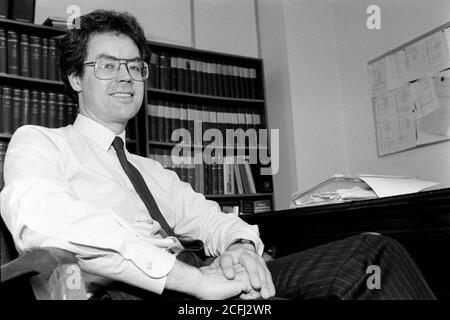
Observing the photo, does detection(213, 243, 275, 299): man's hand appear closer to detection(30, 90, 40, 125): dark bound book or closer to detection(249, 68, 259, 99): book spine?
detection(30, 90, 40, 125): dark bound book

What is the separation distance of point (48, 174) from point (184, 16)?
228cm

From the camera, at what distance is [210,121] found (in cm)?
279

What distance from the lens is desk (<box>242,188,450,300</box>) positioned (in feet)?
3.70

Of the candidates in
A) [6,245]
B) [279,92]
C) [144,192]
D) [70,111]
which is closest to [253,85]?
[279,92]

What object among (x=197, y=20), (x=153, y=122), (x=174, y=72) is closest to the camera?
(x=153, y=122)

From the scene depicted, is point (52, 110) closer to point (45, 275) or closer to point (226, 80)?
point (226, 80)

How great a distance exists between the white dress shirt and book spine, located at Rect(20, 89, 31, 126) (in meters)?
0.99

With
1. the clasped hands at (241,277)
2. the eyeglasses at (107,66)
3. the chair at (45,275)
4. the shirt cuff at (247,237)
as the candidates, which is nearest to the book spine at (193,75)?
the eyeglasses at (107,66)

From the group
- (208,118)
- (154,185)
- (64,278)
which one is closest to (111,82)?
(154,185)

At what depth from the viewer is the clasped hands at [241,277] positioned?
92cm

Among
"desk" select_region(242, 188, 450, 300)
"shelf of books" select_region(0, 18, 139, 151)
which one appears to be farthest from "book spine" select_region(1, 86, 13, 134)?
"desk" select_region(242, 188, 450, 300)

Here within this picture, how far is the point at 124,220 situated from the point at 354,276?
484mm

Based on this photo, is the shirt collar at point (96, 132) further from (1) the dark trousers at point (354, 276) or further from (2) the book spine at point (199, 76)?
(2) the book spine at point (199, 76)
